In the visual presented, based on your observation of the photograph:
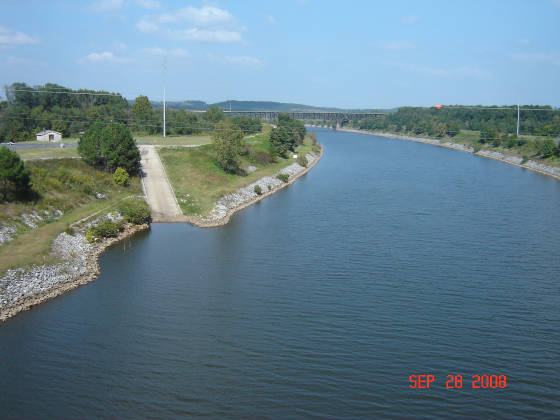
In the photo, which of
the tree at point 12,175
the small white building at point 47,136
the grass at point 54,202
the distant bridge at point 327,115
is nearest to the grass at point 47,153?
the grass at point 54,202

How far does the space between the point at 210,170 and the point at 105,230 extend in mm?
15779

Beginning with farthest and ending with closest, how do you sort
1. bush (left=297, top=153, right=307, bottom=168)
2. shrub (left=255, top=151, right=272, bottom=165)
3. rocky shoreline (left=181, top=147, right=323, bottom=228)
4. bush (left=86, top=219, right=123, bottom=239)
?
bush (left=297, top=153, right=307, bottom=168) < shrub (left=255, top=151, right=272, bottom=165) < rocky shoreline (left=181, top=147, right=323, bottom=228) < bush (left=86, top=219, right=123, bottom=239)

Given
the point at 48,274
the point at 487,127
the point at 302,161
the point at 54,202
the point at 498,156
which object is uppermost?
the point at 487,127

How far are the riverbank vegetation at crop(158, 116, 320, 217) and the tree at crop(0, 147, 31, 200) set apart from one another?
9.24 m

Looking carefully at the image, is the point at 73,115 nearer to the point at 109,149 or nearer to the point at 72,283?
the point at 109,149

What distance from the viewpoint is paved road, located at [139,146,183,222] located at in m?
30.4

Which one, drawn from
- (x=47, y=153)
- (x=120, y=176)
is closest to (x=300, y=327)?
(x=120, y=176)

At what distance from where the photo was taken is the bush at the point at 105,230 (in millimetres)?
24875

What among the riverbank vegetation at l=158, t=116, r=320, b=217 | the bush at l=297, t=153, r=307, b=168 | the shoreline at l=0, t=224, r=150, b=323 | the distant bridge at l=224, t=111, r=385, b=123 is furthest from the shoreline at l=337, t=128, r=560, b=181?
the shoreline at l=0, t=224, r=150, b=323

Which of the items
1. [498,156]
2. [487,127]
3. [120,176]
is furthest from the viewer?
[487,127]

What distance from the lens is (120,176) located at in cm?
3322

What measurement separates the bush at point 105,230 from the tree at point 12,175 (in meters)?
4.32

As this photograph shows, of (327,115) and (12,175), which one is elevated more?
(327,115)

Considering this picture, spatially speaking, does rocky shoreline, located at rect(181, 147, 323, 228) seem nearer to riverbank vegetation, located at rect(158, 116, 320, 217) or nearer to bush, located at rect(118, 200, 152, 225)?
riverbank vegetation, located at rect(158, 116, 320, 217)
